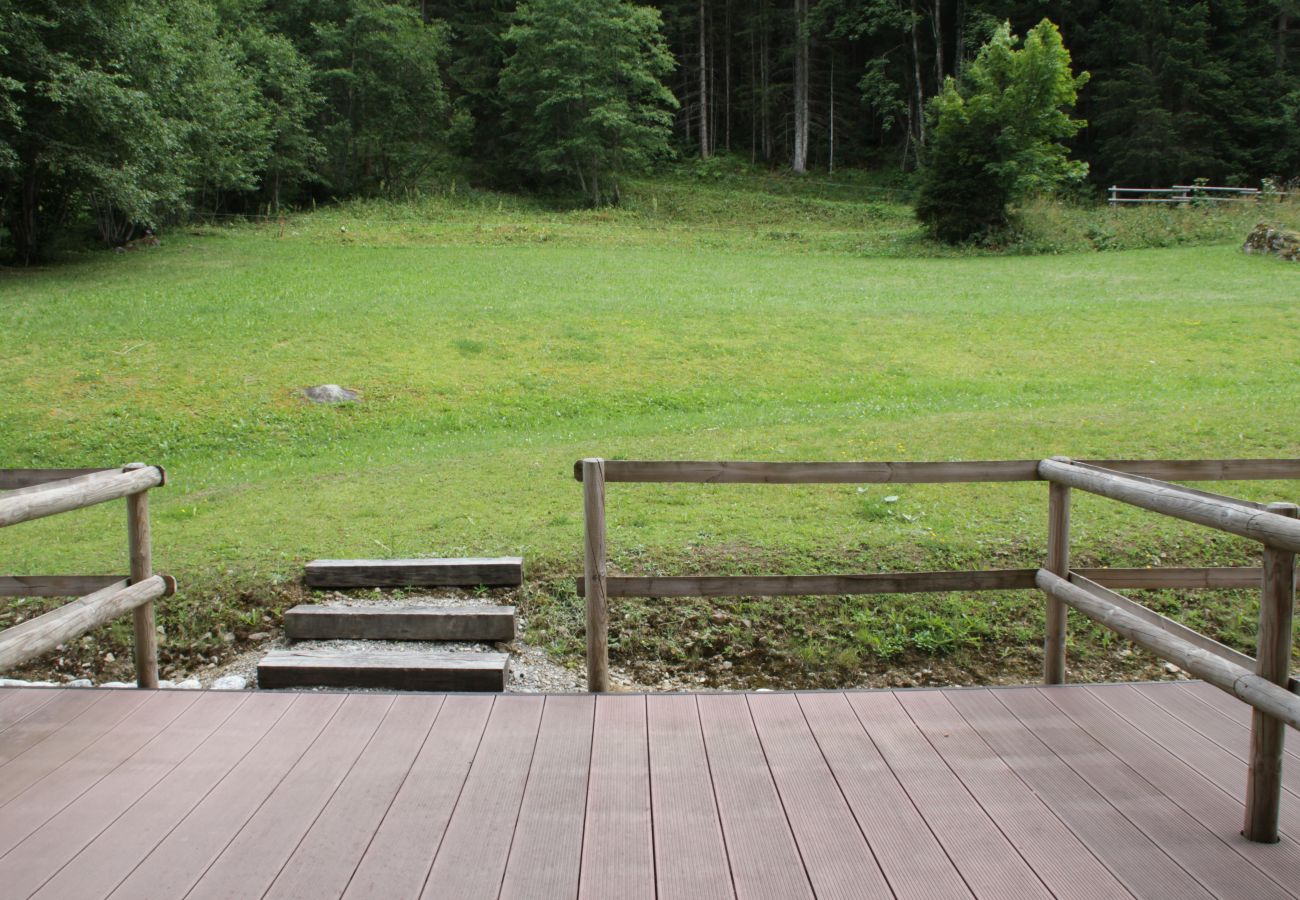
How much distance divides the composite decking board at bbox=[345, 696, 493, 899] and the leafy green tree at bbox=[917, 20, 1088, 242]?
26.3 meters

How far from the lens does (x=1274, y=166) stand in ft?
127

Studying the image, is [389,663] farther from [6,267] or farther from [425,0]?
[425,0]

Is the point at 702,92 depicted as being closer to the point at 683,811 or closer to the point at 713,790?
the point at 713,790

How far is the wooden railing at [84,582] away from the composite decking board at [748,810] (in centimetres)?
258

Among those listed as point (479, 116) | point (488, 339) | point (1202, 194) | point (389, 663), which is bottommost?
point (389, 663)

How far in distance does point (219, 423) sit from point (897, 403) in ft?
27.8

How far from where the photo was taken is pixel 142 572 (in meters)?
4.43

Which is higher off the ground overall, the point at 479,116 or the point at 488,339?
the point at 479,116

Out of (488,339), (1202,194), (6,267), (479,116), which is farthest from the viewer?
(479,116)

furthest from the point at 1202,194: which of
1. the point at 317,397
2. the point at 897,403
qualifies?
the point at 317,397

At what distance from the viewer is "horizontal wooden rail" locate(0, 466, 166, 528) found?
3455mm

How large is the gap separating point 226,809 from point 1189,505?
3336mm

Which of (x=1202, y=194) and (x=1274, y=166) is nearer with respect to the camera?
(x=1202, y=194)

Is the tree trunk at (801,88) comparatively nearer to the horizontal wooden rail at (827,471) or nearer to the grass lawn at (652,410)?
the grass lawn at (652,410)
